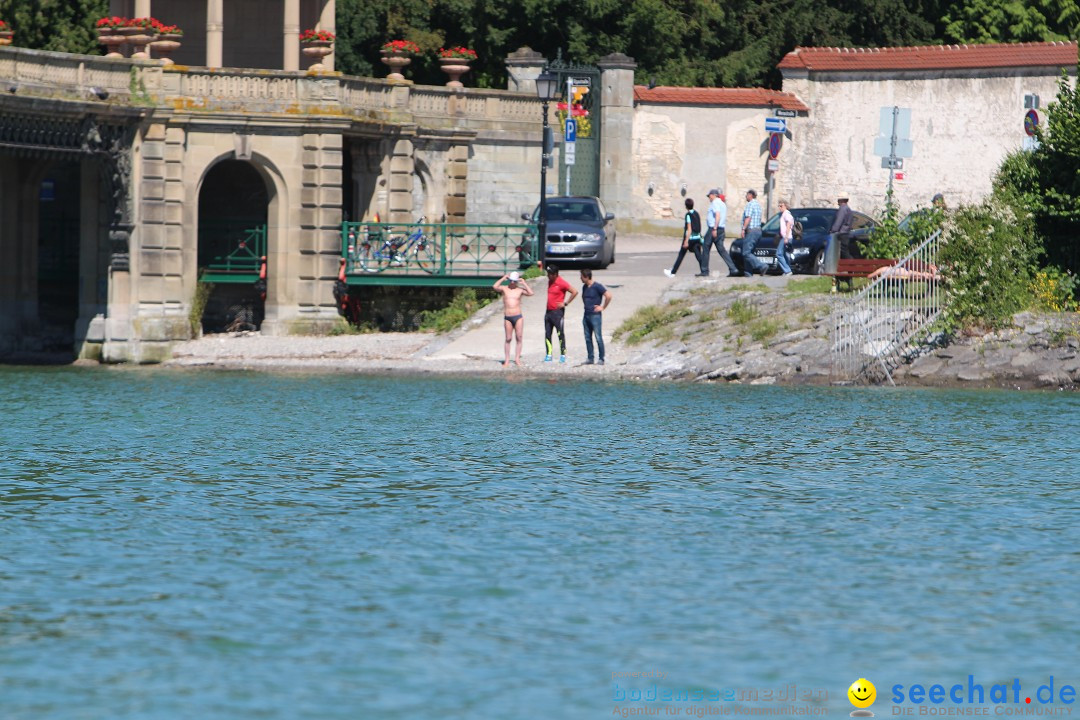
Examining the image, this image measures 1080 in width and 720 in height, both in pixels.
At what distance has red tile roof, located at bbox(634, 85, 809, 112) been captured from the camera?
45875mm

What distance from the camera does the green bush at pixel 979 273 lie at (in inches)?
1169

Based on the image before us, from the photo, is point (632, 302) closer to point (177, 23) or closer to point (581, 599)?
point (177, 23)

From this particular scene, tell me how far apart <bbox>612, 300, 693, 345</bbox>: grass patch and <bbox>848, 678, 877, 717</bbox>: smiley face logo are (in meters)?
20.8

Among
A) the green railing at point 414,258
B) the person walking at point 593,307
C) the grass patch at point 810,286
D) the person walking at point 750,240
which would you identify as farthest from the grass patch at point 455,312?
the grass patch at point 810,286

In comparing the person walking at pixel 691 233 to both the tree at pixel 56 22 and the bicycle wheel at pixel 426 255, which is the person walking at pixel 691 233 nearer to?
the bicycle wheel at pixel 426 255

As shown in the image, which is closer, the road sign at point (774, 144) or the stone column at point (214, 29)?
the stone column at point (214, 29)

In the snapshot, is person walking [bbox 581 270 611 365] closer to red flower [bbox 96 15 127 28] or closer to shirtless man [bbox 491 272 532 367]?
shirtless man [bbox 491 272 532 367]

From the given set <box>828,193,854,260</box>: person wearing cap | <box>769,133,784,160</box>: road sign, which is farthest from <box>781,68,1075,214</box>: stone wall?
<box>828,193,854,260</box>: person wearing cap

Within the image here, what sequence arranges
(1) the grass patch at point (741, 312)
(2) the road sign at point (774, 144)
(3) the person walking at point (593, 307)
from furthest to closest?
(2) the road sign at point (774, 144) < (1) the grass patch at point (741, 312) < (3) the person walking at point (593, 307)

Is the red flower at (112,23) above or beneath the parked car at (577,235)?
above

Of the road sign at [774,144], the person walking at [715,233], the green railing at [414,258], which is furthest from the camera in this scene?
the road sign at [774,144]

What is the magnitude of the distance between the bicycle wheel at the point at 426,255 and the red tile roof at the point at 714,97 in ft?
37.3

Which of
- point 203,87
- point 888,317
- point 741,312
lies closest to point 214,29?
point 203,87

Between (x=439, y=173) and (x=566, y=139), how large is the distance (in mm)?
5814
